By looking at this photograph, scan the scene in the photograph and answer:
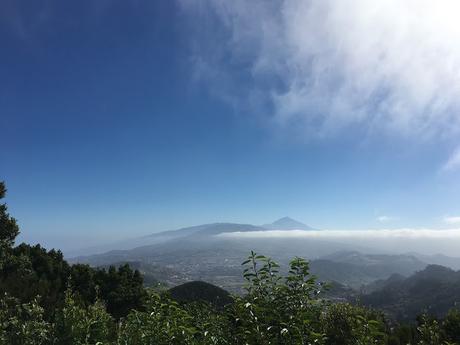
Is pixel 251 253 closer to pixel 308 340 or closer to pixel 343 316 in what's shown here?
pixel 308 340

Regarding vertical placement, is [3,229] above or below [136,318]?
above

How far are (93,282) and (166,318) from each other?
40838mm

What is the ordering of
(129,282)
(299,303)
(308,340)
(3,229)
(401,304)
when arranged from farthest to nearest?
1. (401,304)
2. (129,282)
3. (3,229)
4. (299,303)
5. (308,340)

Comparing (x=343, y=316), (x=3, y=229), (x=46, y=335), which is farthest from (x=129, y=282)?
(x=46, y=335)

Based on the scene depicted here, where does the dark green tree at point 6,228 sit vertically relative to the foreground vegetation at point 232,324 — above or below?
above

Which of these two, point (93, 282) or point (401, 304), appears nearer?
point (93, 282)

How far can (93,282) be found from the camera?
4322 centimetres

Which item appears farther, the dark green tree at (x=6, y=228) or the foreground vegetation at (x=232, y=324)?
the dark green tree at (x=6, y=228)

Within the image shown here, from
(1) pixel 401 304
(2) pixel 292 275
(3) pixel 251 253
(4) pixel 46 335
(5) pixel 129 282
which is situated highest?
(3) pixel 251 253

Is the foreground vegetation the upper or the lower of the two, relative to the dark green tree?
lower

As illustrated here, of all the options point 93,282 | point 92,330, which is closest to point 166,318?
point 92,330

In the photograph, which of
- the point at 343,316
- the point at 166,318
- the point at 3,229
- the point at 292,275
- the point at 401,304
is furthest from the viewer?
the point at 401,304

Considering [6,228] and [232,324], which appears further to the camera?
[6,228]

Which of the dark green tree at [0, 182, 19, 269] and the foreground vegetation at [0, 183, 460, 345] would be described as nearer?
the foreground vegetation at [0, 183, 460, 345]
